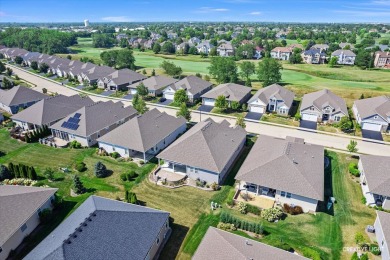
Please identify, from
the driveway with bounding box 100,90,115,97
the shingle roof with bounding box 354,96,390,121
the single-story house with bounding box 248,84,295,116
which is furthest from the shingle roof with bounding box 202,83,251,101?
the driveway with bounding box 100,90,115,97

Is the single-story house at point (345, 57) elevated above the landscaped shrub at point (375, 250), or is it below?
above

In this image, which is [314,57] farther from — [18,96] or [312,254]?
[312,254]

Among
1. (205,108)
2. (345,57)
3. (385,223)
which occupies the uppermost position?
(345,57)

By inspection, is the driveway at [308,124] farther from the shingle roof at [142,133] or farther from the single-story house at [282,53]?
the single-story house at [282,53]

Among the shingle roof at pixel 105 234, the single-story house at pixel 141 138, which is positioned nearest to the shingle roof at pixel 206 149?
the single-story house at pixel 141 138

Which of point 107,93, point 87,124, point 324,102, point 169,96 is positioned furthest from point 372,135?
point 107,93

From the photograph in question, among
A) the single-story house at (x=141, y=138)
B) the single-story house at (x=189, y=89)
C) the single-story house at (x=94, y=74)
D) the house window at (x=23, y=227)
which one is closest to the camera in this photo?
the house window at (x=23, y=227)
